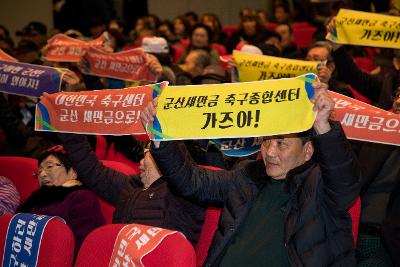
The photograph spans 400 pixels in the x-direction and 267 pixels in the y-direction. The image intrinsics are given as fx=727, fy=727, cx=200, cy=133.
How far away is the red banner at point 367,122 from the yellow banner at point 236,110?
2.32 ft

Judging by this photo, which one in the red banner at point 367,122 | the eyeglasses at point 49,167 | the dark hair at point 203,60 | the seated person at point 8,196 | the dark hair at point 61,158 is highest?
the red banner at point 367,122

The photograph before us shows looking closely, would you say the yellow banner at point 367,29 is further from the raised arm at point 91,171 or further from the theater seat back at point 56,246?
the theater seat back at point 56,246

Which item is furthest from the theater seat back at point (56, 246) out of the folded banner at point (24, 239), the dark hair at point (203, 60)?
the dark hair at point (203, 60)

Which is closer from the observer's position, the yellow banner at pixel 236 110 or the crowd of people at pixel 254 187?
the yellow banner at pixel 236 110

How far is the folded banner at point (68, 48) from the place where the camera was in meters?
5.47

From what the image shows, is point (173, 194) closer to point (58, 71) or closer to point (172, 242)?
point (172, 242)

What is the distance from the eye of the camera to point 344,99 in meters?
3.44

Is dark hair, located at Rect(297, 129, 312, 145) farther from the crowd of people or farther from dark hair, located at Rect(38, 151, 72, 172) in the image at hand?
dark hair, located at Rect(38, 151, 72, 172)

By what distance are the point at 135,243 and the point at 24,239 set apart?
557 mm

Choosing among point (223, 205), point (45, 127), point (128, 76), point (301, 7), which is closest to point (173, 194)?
point (223, 205)

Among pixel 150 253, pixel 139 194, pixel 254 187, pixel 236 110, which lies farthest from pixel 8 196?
pixel 236 110

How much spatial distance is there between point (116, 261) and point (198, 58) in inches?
173

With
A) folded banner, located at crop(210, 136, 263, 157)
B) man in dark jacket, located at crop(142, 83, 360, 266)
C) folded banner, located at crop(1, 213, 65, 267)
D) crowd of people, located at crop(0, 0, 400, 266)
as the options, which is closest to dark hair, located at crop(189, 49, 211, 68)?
crowd of people, located at crop(0, 0, 400, 266)

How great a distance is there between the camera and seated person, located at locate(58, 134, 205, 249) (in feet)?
11.1
